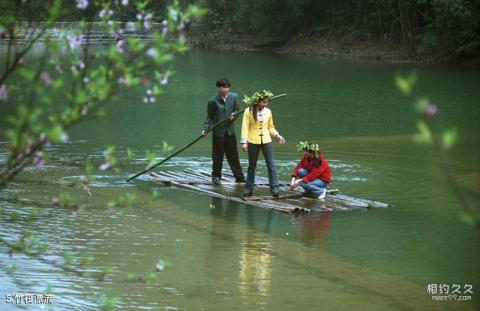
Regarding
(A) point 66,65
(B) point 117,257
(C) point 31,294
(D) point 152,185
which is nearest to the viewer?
(A) point 66,65

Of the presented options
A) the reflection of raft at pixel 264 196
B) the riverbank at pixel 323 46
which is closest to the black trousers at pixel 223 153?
the reflection of raft at pixel 264 196

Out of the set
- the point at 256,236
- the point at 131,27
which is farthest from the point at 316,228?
the point at 131,27

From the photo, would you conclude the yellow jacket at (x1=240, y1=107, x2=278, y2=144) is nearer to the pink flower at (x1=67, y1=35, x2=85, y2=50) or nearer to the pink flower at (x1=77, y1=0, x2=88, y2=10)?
the pink flower at (x1=67, y1=35, x2=85, y2=50)

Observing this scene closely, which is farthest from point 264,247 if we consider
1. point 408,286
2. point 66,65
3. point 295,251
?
point 66,65

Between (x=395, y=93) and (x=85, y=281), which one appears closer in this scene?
(x=85, y=281)

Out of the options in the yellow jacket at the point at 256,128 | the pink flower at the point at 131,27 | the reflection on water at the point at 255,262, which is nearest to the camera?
the pink flower at the point at 131,27

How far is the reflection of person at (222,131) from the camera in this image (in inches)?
549

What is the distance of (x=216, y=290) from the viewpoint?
8938mm

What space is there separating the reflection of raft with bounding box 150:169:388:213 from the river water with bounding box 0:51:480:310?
6.4 inches

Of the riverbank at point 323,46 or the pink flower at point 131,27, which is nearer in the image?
the pink flower at point 131,27

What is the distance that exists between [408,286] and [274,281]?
1.45 m

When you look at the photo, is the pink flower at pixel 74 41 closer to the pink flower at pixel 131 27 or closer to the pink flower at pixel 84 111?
the pink flower at pixel 131 27

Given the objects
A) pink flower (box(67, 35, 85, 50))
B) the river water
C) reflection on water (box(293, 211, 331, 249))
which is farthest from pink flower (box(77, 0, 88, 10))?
reflection on water (box(293, 211, 331, 249))

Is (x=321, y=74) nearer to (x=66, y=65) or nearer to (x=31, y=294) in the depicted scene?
(x=31, y=294)
